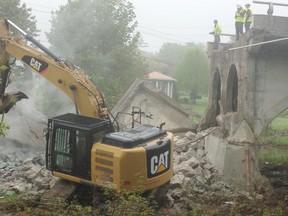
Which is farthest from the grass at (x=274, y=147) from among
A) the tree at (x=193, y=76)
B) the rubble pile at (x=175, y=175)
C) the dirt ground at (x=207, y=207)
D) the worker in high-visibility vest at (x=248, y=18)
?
the tree at (x=193, y=76)

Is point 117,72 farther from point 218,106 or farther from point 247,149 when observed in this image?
point 247,149

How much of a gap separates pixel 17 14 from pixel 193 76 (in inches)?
1287

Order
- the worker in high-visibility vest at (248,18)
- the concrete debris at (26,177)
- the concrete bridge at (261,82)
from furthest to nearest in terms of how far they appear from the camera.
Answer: the worker in high-visibility vest at (248,18) < the concrete bridge at (261,82) < the concrete debris at (26,177)

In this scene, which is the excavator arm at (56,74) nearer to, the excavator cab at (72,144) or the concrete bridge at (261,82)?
the excavator cab at (72,144)

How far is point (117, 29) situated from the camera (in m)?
27.8

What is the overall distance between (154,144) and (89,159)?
138 cm

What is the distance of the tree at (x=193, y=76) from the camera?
53.5 m

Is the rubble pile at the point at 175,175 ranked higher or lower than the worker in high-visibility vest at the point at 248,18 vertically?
lower

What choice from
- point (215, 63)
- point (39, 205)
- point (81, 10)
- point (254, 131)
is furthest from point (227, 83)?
point (81, 10)

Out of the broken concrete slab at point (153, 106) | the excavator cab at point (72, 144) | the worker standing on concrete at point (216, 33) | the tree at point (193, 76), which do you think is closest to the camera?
the excavator cab at point (72, 144)

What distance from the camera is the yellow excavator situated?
8516mm

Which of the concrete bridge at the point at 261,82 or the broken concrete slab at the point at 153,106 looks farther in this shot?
the broken concrete slab at the point at 153,106

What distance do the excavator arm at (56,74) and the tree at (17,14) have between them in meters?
15.1

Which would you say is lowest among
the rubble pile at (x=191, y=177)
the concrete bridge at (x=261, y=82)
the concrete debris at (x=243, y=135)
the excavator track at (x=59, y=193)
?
the rubble pile at (x=191, y=177)
